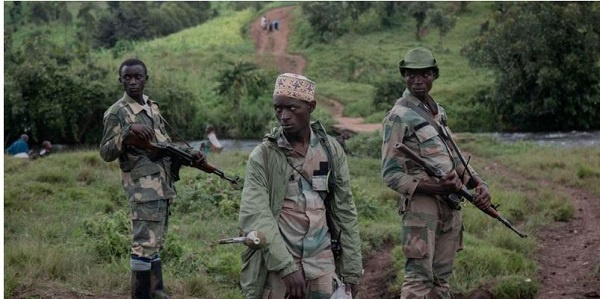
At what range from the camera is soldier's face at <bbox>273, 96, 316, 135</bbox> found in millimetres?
3395

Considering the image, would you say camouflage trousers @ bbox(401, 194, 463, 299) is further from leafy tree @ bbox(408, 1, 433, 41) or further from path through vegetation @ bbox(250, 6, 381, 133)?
leafy tree @ bbox(408, 1, 433, 41)

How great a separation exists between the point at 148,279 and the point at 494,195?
19.9 ft

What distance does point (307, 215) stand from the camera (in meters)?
3.45

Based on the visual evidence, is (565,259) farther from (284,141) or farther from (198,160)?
(284,141)

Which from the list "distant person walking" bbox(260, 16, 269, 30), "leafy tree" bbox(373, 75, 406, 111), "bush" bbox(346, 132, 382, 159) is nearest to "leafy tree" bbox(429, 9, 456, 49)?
"distant person walking" bbox(260, 16, 269, 30)

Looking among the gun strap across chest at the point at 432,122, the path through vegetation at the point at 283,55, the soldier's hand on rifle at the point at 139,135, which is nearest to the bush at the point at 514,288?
the gun strap across chest at the point at 432,122

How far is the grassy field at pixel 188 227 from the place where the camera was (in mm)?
5543

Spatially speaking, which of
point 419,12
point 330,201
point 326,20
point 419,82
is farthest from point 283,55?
point 330,201

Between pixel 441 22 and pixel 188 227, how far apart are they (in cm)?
3140

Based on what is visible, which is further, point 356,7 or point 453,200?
point 356,7

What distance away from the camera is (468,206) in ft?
30.2

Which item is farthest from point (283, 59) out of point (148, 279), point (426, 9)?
point (148, 279)

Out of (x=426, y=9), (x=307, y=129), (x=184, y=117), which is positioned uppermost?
(x=426, y=9)

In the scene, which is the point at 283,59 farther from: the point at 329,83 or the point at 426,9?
the point at 426,9
